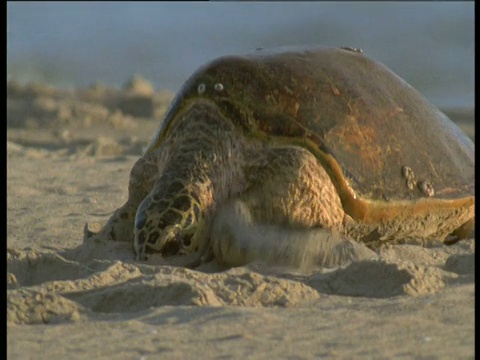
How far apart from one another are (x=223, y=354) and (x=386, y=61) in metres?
13.0

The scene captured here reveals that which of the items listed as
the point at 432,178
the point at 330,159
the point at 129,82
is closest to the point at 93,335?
the point at 330,159

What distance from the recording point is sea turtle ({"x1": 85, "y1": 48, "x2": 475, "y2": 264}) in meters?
4.70

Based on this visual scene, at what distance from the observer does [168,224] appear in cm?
457

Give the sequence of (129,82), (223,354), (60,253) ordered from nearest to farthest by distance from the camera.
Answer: (223,354)
(60,253)
(129,82)

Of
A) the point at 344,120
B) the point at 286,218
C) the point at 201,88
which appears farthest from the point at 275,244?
the point at 201,88

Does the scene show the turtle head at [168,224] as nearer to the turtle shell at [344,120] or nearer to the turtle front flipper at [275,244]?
the turtle front flipper at [275,244]

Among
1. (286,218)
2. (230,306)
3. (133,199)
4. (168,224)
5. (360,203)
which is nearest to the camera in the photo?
(230,306)

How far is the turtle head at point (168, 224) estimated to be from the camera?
4.57 m

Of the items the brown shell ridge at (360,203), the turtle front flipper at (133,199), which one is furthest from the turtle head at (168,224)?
the brown shell ridge at (360,203)

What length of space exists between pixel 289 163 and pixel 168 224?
0.58 metres

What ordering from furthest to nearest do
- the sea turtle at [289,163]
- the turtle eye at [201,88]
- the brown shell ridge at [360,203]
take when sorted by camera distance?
the turtle eye at [201,88] < the brown shell ridge at [360,203] < the sea turtle at [289,163]

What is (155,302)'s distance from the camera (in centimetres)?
374

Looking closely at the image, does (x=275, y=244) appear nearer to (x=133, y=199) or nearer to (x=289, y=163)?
(x=289, y=163)

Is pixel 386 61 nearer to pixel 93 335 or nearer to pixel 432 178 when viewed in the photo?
pixel 432 178
